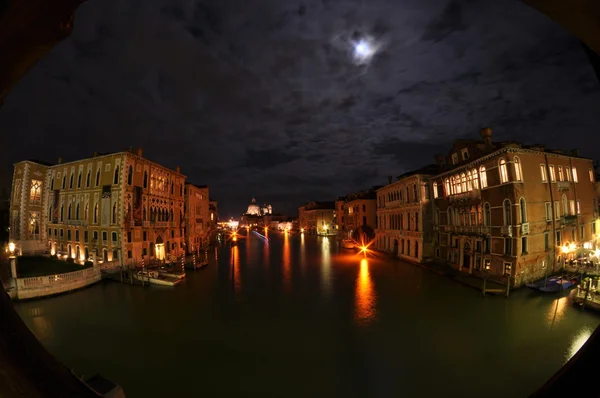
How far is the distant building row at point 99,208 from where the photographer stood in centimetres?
2680

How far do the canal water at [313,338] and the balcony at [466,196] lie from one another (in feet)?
24.8

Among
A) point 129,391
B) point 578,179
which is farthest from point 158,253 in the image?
point 578,179

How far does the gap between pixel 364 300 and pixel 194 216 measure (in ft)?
106

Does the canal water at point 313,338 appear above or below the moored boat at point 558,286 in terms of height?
below

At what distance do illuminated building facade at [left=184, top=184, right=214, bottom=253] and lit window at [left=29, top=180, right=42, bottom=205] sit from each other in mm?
16124

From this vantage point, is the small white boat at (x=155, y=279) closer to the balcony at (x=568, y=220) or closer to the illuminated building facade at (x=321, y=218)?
the balcony at (x=568, y=220)

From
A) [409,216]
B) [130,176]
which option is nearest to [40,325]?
[130,176]

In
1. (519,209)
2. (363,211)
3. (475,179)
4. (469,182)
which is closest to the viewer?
(519,209)

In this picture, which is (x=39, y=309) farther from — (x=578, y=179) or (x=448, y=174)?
(x=578, y=179)

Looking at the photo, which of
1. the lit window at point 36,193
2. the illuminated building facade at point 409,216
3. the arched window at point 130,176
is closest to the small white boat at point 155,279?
the arched window at point 130,176

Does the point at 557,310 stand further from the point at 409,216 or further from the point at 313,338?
the point at 409,216

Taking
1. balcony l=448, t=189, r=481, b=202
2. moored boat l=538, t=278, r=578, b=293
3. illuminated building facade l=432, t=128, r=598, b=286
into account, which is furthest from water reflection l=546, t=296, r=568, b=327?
balcony l=448, t=189, r=481, b=202

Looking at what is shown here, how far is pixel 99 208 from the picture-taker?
27625mm

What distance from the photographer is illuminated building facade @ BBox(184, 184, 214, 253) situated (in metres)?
41.6
